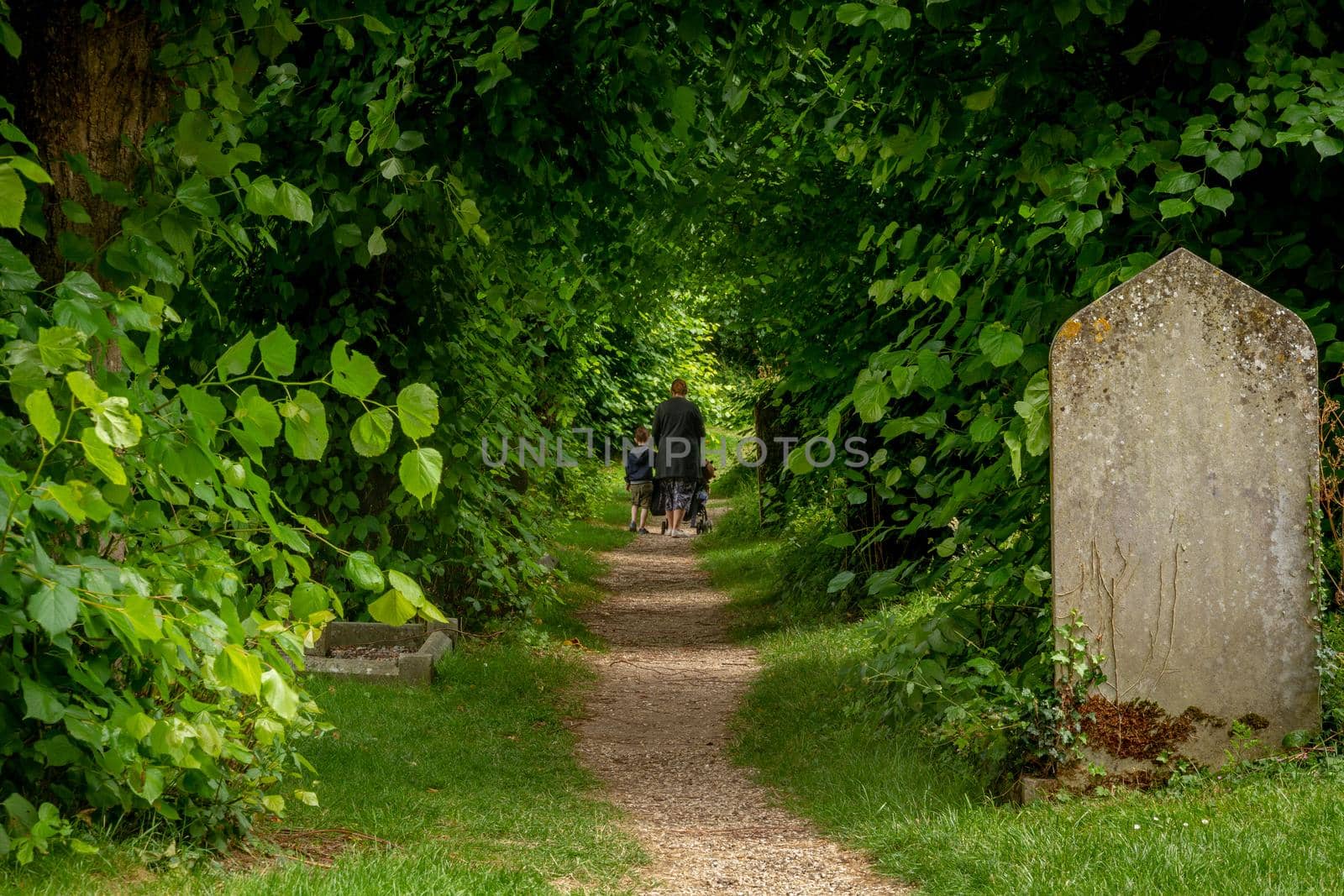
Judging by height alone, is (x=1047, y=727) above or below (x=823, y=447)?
below

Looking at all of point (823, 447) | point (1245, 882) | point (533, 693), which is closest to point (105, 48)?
point (1245, 882)

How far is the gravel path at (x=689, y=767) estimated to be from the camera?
5184mm

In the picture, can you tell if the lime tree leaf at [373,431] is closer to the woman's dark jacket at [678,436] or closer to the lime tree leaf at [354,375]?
the lime tree leaf at [354,375]

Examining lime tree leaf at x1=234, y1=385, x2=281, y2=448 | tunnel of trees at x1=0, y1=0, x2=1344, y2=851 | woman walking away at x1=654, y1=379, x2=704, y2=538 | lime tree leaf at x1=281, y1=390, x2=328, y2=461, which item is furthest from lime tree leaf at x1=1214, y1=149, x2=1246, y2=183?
woman walking away at x1=654, y1=379, x2=704, y2=538

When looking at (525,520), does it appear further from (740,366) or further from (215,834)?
(740,366)

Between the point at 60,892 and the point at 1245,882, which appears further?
the point at 1245,882

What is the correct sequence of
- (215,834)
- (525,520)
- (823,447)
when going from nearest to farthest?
1. (215,834)
2. (823,447)
3. (525,520)

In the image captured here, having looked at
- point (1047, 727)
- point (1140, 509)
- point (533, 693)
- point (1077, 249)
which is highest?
point (1077, 249)

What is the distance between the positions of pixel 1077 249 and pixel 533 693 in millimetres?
5253

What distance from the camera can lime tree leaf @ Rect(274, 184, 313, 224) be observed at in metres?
4.32

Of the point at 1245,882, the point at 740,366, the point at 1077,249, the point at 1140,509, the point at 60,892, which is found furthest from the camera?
the point at 740,366

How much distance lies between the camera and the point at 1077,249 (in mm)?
5867

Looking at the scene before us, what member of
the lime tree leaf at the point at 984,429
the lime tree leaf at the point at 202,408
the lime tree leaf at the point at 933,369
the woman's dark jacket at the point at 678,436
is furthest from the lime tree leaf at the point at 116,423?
the woman's dark jacket at the point at 678,436

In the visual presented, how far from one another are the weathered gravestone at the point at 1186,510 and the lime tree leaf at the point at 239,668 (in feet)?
10.5
